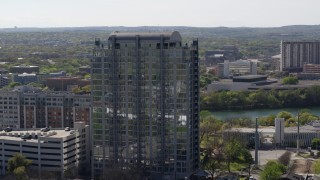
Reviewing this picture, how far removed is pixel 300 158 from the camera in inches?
784

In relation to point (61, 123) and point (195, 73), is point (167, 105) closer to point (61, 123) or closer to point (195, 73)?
point (195, 73)

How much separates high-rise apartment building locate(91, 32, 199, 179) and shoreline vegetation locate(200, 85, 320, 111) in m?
16.2

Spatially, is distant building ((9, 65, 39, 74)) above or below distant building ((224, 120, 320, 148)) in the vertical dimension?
above

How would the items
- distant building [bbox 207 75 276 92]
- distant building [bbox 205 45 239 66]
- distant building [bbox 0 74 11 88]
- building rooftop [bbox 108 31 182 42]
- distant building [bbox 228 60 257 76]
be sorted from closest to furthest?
building rooftop [bbox 108 31 182 42] → distant building [bbox 207 75 276 92] → distant building [bbox 0 74 11 88] → distant building [bbox 228 60 257 76] → distant building [bbox 205 45 239 66]

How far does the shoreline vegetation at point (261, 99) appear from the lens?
3333 centimetres

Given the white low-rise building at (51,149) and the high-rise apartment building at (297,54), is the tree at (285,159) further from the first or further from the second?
the high-rise apartment building at (297,54)

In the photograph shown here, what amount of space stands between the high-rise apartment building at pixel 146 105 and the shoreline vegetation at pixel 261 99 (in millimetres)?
16188

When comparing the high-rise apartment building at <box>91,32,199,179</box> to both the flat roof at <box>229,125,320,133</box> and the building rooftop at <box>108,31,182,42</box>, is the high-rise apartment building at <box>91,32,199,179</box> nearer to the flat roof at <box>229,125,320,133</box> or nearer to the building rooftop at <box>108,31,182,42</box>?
the building rooftop at <box>108,31,182,42</box>

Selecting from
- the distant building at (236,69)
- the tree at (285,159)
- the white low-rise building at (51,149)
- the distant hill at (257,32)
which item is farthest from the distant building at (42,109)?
the distant hill at (257,32)

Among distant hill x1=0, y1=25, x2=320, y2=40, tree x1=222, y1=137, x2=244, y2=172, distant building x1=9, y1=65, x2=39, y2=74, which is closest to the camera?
tree x1=222, y1=137, x2=244, y2=172

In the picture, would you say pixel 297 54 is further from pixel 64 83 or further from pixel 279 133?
pixel 279 133

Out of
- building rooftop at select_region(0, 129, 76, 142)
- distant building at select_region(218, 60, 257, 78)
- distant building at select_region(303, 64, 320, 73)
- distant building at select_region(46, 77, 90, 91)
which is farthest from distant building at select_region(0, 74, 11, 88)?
distant building at select_region(303, 64, 320, 73)

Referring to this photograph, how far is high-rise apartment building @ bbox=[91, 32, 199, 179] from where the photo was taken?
645 inches

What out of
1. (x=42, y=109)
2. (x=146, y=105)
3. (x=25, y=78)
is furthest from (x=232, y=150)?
(x=25, y=78)
